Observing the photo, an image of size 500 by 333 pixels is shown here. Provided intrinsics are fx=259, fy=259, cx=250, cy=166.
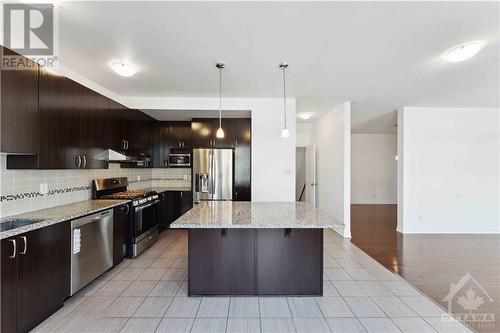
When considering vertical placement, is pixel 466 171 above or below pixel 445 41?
below

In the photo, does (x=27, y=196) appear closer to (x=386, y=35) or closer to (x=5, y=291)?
(x=5, y=291)

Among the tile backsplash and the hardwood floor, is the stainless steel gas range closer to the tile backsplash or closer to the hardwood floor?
the tile backsplash

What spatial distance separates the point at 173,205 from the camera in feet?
17.8

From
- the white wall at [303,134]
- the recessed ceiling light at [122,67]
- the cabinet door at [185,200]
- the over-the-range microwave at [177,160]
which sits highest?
the recessed ceiling light at [122,67]

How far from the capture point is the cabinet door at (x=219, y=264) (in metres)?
2.74

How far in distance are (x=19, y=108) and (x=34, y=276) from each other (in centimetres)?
142

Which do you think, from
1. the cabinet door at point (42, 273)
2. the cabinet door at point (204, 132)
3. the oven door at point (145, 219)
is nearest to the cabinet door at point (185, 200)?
the oven door at point (145, 219)

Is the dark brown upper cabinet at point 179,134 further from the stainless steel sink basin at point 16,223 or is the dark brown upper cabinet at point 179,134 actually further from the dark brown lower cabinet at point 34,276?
the stainless steel sink basin at point 16,223

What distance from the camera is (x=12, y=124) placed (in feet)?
7.11

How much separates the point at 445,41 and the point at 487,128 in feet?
13.9

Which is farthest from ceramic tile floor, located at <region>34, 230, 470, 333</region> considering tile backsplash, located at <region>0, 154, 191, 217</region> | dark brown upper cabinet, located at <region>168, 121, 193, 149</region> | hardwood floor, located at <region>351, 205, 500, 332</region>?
dark brown upper cabinet, located at <region>168, 121, 193, 149</region>

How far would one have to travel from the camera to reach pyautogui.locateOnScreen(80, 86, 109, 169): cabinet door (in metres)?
3.13

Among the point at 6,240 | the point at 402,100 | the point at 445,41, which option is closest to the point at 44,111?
the point at 6,240

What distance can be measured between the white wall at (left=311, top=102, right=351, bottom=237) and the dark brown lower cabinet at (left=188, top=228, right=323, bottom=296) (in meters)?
2.35
